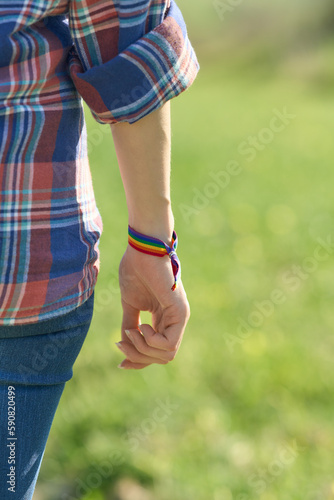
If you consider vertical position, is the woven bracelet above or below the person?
below

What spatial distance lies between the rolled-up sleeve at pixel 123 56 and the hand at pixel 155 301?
290 millimetres

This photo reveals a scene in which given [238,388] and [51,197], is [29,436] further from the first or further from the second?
[238,388]

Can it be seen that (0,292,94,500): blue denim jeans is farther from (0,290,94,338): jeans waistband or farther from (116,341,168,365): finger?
(116,341,168,365): finger

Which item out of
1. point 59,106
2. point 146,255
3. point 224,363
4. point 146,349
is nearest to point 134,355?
point 146,349

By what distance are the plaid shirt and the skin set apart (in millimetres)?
48

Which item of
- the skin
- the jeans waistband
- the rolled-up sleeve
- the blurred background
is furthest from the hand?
the blurred background

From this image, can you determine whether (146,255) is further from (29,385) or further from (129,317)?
(29,385)

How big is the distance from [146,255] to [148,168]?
17 centimetres

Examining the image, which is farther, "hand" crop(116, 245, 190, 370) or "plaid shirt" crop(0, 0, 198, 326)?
"hand" crop(116, 245, 190, 370)

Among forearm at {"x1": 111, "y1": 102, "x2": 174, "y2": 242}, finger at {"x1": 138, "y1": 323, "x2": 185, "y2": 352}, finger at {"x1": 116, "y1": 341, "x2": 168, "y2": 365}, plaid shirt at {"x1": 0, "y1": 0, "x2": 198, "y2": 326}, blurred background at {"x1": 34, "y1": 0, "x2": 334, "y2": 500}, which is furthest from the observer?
blurred background at {"x1": 34, "y1": 0, "x2": 334, "y2": 500}

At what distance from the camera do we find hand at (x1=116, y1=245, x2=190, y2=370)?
1.30 metres

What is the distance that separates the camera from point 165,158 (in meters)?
1.23

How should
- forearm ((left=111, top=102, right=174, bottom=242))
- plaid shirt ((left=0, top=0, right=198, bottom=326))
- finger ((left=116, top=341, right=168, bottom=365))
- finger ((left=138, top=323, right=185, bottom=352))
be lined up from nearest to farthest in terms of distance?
plaid shirt ((left=0, top=0, right=198, bottom=326)), forearm ((left=111, top=102, right=174, bottom=242)), finger ((left=138, top=323, right=185, bottom=352)), finger ((left=116, top=341, right=168, bottom=365))

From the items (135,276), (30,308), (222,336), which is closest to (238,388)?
(222,336)
